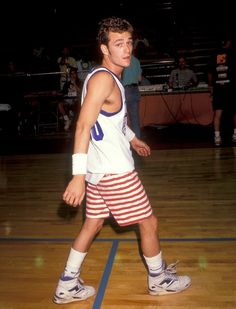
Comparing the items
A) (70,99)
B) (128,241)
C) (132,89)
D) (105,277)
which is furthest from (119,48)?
(70,99)

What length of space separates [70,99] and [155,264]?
882cm

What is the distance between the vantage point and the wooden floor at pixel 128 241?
2.51 meters

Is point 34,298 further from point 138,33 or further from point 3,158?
point 138,33

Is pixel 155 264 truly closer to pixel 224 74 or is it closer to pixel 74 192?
pixel 74 192

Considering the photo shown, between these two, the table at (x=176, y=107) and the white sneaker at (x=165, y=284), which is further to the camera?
the table at (x=176, y=107)

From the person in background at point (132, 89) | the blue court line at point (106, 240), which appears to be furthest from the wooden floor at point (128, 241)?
the person in background at point (132, 89)

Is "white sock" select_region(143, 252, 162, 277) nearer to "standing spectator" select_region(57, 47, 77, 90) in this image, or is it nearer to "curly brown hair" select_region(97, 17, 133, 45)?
"curly brown hair" select_region(97, 17, 133, 45)

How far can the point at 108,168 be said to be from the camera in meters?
2.25

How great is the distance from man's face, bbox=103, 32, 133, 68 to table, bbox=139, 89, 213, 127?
7.45 m

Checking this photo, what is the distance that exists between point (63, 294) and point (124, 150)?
0.97 metres

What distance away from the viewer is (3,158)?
301 inches

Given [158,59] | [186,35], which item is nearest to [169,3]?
[186,35]

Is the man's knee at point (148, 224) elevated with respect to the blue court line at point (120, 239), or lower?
elevated

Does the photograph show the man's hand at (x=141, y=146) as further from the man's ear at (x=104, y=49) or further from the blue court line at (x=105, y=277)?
the blue court line at (x=105, y=277)
